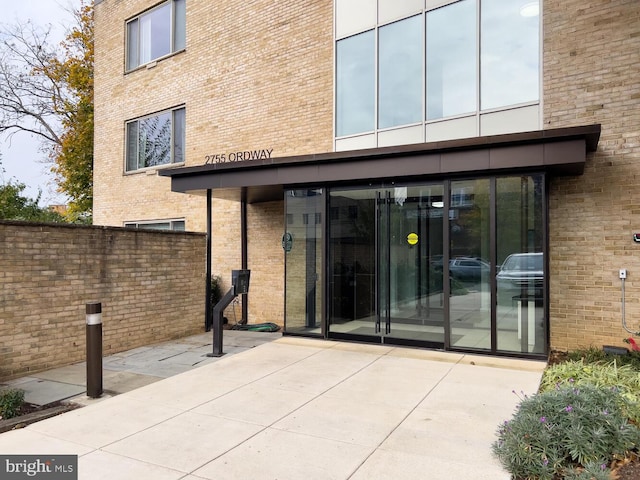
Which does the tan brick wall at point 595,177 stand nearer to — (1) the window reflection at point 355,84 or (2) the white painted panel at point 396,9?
(2) the white painted panel at point 396,9

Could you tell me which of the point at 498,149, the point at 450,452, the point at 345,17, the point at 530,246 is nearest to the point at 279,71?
the point at 345,17

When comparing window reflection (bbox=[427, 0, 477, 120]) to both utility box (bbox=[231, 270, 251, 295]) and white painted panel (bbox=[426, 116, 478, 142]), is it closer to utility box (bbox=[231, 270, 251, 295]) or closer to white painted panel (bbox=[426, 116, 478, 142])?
white painted panel (bbox=[426, 116, 478, 142])

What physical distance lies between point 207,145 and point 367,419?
29.9ft

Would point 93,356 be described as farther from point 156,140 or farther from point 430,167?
point 156,140

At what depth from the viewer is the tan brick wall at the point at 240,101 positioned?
10.2m

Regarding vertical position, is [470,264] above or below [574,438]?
above

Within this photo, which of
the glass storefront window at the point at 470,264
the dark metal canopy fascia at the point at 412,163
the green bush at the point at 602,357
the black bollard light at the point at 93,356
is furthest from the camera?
the glass storefront window at the point at 470,264

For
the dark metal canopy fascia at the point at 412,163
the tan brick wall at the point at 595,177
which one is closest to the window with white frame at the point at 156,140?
the dark metal canopy fascia at the point at 412,163

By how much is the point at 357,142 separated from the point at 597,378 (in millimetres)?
6015

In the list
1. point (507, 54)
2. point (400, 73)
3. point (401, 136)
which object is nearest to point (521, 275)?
point (401, 136)

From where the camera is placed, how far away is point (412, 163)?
23.8ft

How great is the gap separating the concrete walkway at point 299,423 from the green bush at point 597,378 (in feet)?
1.00

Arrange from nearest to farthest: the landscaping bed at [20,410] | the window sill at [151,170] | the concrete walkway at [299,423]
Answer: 1. the concrete walkway at [299,423]
2. the landscaping bed at [20,410]
3. the window sill at [151,170]

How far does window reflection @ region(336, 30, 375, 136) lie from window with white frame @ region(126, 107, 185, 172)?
5.21 meters
